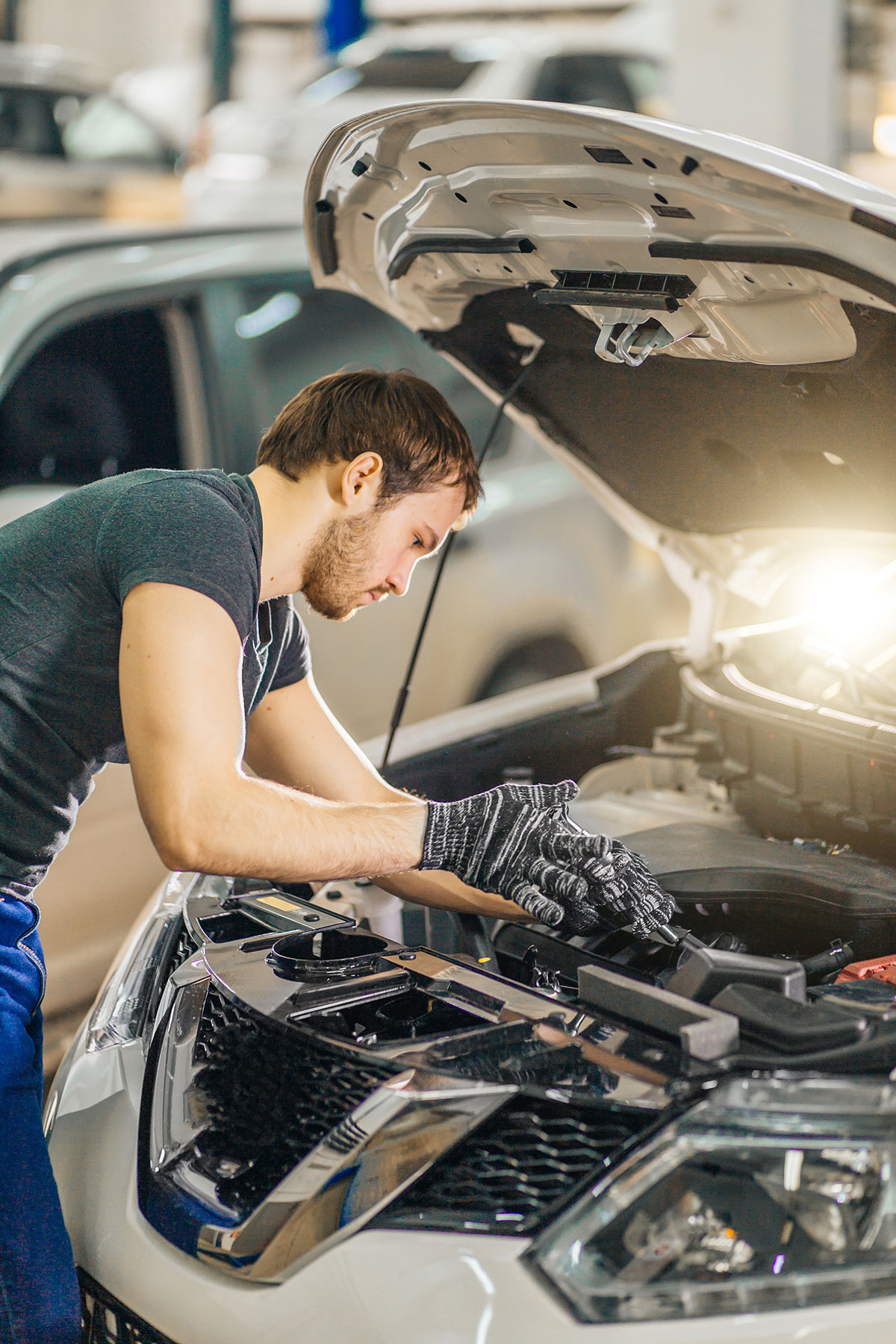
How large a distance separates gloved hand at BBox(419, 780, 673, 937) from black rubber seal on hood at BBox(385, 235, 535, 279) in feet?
2.39

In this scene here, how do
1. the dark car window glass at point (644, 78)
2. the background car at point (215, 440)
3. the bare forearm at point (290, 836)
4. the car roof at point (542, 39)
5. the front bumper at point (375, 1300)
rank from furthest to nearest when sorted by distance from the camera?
the dark car window glass at point (644, 78), the car roof at point (542, 39), the background car at point (215, 440), the bare forearm at point (290, 836), the front bumper at point (375, 1300)

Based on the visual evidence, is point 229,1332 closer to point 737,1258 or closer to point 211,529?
point 737,1258

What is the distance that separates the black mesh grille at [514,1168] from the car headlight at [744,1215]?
55mm

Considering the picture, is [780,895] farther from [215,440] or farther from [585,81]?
[585,81]

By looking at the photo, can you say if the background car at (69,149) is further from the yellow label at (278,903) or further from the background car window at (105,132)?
the yellow label at (278,903)

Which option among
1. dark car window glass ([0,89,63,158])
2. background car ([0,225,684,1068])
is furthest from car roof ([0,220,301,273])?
dark car window glass ([0,89,63,158])

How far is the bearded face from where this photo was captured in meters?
1.66

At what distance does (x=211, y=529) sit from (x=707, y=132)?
26.6 inches

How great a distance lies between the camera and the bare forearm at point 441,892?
1.70m

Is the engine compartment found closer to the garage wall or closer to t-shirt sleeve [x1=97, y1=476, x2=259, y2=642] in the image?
t-shirt sleeve [x1=97, y1=476, x2=259, y2=642]

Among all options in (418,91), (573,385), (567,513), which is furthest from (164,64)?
(573,385)

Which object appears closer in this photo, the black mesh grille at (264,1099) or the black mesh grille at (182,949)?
the black mesh grille at (264,1099)

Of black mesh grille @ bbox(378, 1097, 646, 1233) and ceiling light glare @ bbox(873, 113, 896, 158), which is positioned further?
ceiling light glare @ bbox(873, 113, 896, 158)

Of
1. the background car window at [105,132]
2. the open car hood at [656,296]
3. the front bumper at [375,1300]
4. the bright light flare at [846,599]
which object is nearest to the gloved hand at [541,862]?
the front bumper at [375,1300]
